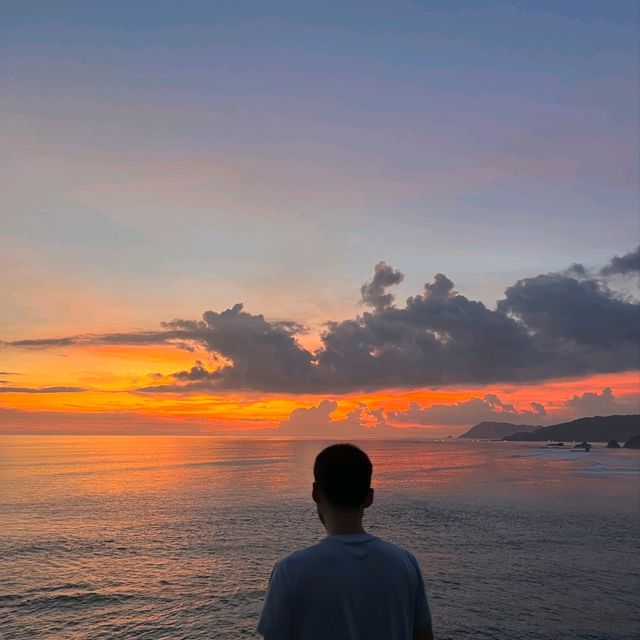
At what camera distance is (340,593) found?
11.5 ft

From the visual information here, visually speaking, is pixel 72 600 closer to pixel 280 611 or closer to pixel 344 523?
pixel 280 611

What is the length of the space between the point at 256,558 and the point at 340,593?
33508 millimetres

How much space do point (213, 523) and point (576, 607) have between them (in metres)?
30.7

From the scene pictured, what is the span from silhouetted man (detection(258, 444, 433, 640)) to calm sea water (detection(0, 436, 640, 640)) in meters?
21.1

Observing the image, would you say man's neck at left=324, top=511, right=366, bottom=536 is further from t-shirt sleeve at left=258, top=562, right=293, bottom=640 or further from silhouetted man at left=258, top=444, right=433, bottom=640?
t-shirt sleeve at left=258, top=562, right=293, bottom=640

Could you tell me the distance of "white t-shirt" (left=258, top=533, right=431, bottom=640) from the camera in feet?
11.4

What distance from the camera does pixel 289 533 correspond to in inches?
1674

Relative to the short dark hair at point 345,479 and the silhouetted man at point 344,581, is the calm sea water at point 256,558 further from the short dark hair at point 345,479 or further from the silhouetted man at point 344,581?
the short dark hair at point 345,479

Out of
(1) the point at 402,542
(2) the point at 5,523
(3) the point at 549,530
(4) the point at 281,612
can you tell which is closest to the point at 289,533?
(1) the point at 402,542

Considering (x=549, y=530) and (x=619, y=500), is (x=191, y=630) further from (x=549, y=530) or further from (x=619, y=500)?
(x=619, y=500)

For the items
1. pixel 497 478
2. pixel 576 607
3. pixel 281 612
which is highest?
pixel 281 612

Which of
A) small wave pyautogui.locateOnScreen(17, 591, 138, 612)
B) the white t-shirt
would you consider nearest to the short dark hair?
the white t-shirt

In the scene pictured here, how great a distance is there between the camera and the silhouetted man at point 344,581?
A: 3482 millimetres

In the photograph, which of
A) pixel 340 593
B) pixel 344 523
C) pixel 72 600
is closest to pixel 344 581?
pixel 340 593
